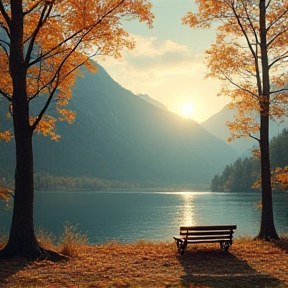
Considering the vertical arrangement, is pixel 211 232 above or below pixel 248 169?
below

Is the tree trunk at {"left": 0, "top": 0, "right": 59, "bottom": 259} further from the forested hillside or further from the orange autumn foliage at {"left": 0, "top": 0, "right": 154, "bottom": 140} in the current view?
the forested hillside

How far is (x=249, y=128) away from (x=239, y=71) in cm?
265

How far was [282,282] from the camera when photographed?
891 centimetres

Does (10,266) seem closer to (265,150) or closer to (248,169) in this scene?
(265,150)

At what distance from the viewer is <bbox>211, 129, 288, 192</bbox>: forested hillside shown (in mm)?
115062

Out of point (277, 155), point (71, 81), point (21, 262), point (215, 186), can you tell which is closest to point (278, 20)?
point (71, 81)

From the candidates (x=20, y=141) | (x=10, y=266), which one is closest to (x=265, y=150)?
(x=20, y=141)

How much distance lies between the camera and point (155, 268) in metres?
10.6

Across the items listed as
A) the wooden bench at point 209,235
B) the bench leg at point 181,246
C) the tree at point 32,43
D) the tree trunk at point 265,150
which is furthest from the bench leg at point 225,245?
the tree at point 32,43

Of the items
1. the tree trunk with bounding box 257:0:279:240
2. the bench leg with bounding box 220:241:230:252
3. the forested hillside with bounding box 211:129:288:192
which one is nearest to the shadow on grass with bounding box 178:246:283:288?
the bench leg with bounding box 220:241:230:252

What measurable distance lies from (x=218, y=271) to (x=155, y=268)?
1.67 metres

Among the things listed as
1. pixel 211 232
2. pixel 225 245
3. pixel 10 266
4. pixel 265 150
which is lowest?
pixel 10 266

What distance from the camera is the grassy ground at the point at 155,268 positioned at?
8.94 metres

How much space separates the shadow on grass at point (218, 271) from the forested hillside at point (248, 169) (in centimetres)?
10510
